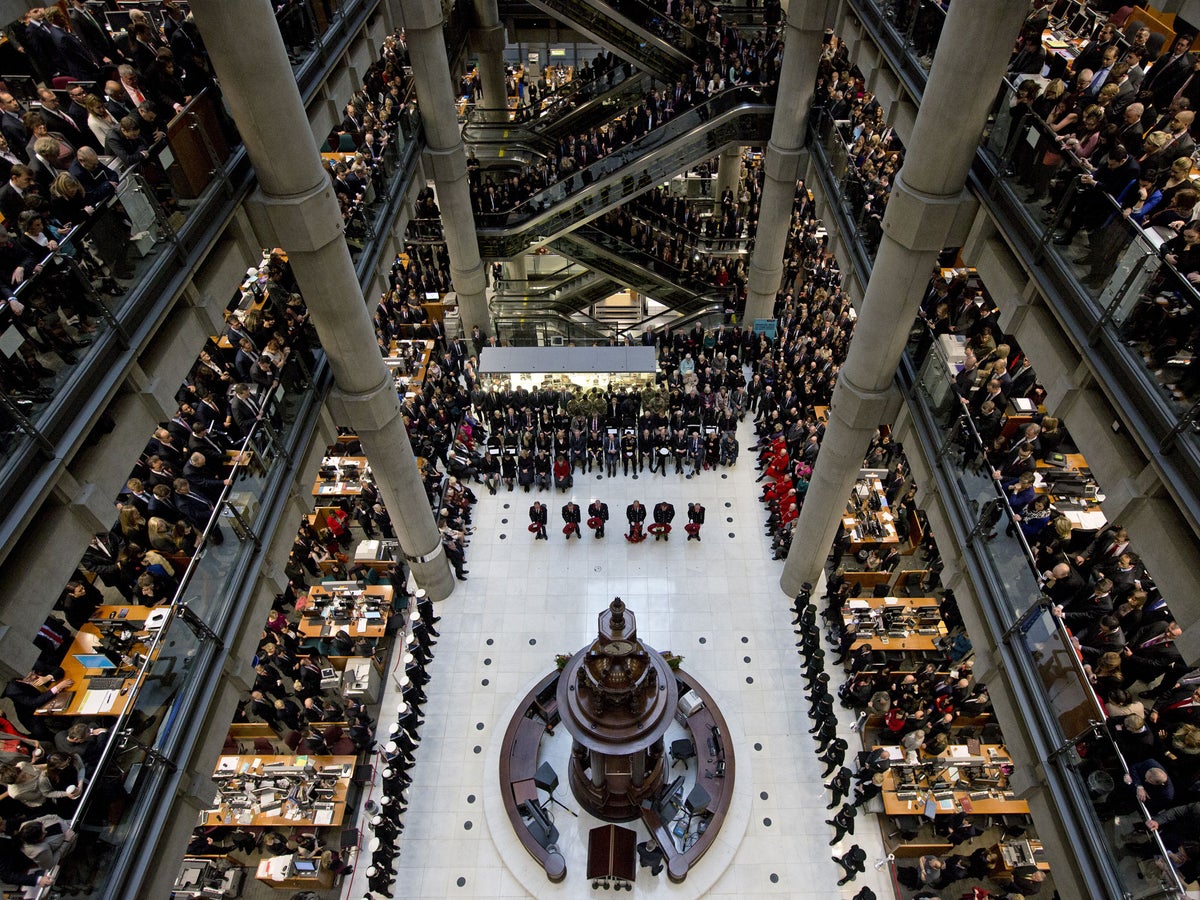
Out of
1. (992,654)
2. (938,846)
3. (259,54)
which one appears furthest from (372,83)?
(938,846)

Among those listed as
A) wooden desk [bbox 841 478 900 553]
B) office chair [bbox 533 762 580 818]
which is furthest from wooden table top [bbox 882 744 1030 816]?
office chair [bbox 533 762 580 818]

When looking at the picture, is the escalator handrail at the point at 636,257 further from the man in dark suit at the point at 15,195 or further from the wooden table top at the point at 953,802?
the man in dark suit at the point at 15,195

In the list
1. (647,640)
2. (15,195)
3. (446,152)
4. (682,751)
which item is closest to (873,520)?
(647,640)

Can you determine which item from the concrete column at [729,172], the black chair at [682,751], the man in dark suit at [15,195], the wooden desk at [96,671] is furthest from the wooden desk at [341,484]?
the concrete column at [729,172]

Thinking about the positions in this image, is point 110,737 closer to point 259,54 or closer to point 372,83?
point 259,54

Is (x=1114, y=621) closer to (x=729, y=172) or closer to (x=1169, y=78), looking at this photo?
(x=1169, y=78)

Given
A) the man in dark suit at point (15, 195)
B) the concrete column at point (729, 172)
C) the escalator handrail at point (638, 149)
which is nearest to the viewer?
the man in dark suit at point (15, 195)

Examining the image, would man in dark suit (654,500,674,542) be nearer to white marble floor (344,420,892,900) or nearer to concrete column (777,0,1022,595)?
white marble floor (344,420,892,900)
